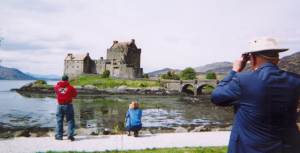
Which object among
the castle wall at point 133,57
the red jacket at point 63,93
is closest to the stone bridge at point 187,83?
the castle wall at point 133,57

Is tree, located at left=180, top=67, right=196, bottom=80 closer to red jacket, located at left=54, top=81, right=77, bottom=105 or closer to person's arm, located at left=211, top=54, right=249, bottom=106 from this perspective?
red jacket, located at left=54, top=81, right=77, bottom=105

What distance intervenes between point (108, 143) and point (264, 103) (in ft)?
29.0

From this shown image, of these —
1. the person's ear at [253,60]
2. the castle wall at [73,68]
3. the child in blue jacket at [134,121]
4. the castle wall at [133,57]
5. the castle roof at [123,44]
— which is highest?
the castle roof at [123,44]

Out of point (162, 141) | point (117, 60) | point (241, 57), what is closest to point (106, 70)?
point (117, 60)

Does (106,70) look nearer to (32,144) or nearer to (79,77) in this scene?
(79,77)

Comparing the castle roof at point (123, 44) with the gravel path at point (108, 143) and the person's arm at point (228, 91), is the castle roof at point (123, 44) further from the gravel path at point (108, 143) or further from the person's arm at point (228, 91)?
the person's arm at point (228, 91)

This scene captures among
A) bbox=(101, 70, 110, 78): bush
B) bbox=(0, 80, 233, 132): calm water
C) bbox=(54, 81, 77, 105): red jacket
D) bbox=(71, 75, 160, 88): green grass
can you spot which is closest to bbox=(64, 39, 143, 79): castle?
bbox=(101, 70, 110, 78): bush

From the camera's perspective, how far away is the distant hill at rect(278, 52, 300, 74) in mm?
5920

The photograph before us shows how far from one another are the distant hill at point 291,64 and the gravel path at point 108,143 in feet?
21.4

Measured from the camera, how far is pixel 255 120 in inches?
170

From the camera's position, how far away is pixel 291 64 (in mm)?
6062

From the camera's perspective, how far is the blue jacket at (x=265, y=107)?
4258mm

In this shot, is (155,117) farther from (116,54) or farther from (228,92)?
(116,54)

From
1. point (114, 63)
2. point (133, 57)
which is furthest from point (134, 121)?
point (133, 57)
